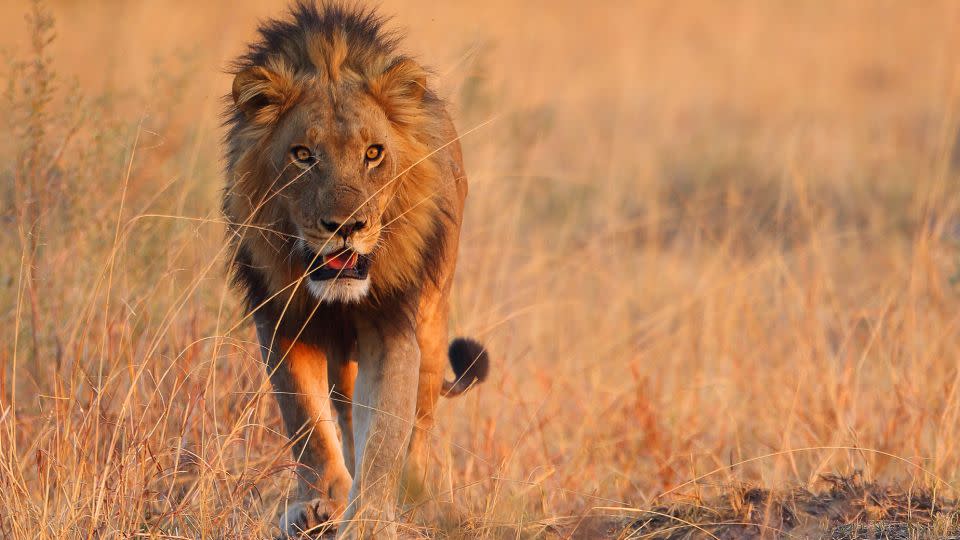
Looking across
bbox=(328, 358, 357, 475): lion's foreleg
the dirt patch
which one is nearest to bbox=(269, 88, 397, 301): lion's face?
bbox=(328, 358, 357, 475): lion's foreleg

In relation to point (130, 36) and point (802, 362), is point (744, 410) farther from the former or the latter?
point (130, 36)

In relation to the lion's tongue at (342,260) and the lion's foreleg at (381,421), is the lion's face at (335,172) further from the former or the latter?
the lion's foreleg at (381,421)

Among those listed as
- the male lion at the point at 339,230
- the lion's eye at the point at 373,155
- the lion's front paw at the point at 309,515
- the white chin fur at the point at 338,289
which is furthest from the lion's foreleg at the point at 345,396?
the lion's eye at the point at 373,155

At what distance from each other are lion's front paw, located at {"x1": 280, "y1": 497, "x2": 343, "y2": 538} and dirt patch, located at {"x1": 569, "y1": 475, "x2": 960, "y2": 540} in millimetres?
760

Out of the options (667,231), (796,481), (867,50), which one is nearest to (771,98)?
(867,50)

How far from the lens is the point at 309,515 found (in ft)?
13.0

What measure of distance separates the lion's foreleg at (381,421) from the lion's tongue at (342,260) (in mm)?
389

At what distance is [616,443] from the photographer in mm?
5832

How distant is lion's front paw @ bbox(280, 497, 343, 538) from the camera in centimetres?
397

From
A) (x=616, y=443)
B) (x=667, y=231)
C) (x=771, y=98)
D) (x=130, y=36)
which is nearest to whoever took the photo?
(x=616, y=443)

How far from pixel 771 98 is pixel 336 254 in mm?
12123

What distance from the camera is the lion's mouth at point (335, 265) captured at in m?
3.72

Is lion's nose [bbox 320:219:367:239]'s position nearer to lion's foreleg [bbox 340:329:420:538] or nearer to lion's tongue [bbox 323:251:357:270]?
lion's tongue [bbox 323:251:357:270]

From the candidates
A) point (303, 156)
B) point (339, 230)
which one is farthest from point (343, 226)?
point (303, 156)
